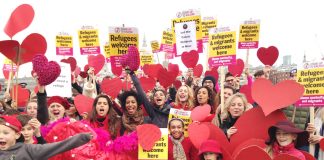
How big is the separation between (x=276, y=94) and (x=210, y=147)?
0.83m

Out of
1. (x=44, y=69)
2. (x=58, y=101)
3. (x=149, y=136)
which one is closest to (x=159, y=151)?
(x=149, y=136)

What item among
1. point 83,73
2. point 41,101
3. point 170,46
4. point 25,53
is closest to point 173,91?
point 83,73

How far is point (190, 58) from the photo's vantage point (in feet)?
30.9

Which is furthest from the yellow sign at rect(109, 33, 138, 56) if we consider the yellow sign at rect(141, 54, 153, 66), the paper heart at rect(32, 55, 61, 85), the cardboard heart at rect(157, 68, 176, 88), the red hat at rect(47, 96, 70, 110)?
the yellow sign at rect(141, 54, 153, 66)

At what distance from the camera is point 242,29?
9.12m

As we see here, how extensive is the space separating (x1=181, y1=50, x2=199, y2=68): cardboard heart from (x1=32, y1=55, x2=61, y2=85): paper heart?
17.4 feet

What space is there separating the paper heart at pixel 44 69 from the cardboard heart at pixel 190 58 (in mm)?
5315

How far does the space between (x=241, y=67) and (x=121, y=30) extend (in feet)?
10.8

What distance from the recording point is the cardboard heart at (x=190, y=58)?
9309 mm

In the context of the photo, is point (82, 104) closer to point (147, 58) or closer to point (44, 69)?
point (44, 69)

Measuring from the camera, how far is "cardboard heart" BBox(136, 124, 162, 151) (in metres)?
4.46

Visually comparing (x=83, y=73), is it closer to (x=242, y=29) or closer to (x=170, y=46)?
(x=170, y=46)

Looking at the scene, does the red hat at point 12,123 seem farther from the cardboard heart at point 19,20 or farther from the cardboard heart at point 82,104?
the cardboard heart at point 19,20

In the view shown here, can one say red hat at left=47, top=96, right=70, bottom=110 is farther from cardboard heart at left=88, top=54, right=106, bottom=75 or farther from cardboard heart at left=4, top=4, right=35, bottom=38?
cardboard heart at left=88, top=54, right=106, bottom=75
